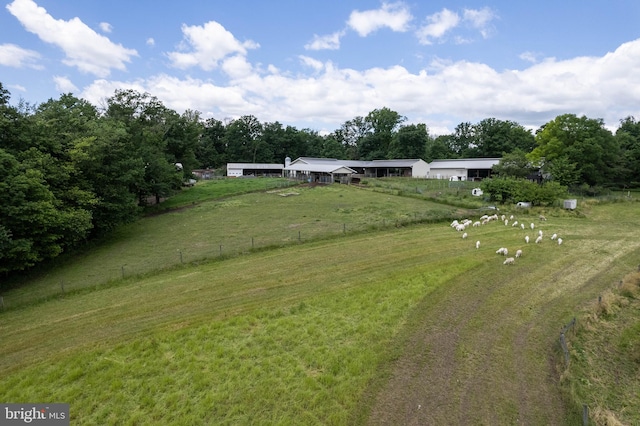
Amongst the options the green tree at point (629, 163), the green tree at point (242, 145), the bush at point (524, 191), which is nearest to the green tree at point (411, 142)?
the green tree at point (629, 163)

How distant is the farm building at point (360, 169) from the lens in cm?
5432

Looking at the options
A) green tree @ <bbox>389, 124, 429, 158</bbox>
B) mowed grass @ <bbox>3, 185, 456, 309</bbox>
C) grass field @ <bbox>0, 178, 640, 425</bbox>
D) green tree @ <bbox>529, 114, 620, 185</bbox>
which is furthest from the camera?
green tree @ <bbox>389, 124, 429, 158</bbox>

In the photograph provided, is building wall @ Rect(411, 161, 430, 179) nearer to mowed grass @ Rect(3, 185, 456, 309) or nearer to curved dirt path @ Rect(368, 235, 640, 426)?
mowed grass @ Rect(3, 185, 456, 309)

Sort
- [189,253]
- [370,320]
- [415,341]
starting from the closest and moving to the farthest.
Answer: [415,341], [370,320], [189,253]

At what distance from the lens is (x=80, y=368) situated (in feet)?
29.8

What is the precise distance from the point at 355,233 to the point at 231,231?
29.4ft

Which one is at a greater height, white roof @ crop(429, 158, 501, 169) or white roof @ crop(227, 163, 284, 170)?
white roof @ crop(227, 163, 284, 170)

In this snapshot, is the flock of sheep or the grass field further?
the flock of sheep

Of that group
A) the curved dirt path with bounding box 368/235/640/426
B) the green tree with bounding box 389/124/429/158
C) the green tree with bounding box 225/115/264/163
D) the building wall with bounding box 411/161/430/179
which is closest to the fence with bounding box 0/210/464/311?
the curved dirt path with bounding box 368/235/640/426

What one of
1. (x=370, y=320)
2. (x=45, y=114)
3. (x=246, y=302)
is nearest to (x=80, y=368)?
(x=246, y=302)

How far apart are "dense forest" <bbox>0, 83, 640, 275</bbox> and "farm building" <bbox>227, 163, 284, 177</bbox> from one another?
11225mm

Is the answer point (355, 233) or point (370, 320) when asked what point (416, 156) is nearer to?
point (355, 233)

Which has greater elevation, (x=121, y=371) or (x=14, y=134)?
(x=14, y=134)

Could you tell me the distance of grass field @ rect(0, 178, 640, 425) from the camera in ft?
24.6
